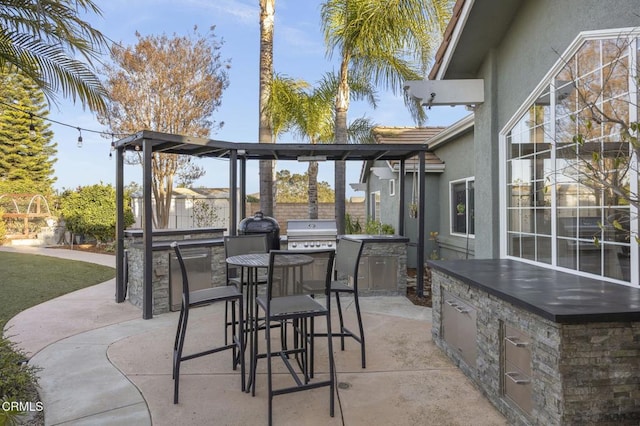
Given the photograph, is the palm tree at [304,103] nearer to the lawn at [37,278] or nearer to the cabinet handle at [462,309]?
the lawn at [37,278]

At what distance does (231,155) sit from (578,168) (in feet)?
17.4

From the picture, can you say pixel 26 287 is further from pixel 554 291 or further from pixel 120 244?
Result: pixel 554 291

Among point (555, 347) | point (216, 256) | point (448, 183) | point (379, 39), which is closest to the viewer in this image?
point (555, 347)

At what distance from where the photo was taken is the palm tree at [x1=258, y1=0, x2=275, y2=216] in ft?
32.2

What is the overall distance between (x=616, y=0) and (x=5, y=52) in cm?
710

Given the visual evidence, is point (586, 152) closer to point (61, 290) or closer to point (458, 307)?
point (458, 307)

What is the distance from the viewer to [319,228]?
7145 mm

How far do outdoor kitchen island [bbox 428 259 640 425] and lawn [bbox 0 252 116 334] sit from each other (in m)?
6.28

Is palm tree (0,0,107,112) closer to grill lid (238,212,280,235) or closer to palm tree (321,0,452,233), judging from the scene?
grill lid (238,212,280,235)

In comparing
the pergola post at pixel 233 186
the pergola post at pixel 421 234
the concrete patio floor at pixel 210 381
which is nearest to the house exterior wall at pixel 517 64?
the pergola post at pixel 421 234

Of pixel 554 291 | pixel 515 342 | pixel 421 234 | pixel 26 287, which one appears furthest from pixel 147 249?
pixel 554 291

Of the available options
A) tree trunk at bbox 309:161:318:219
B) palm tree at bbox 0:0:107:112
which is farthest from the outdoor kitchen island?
tree trunk at bbox 309:161:318:219

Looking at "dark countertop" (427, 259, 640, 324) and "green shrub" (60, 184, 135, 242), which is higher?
"green shrub" (60, 184, 135, 242)

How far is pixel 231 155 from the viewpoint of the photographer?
705 centimetres
